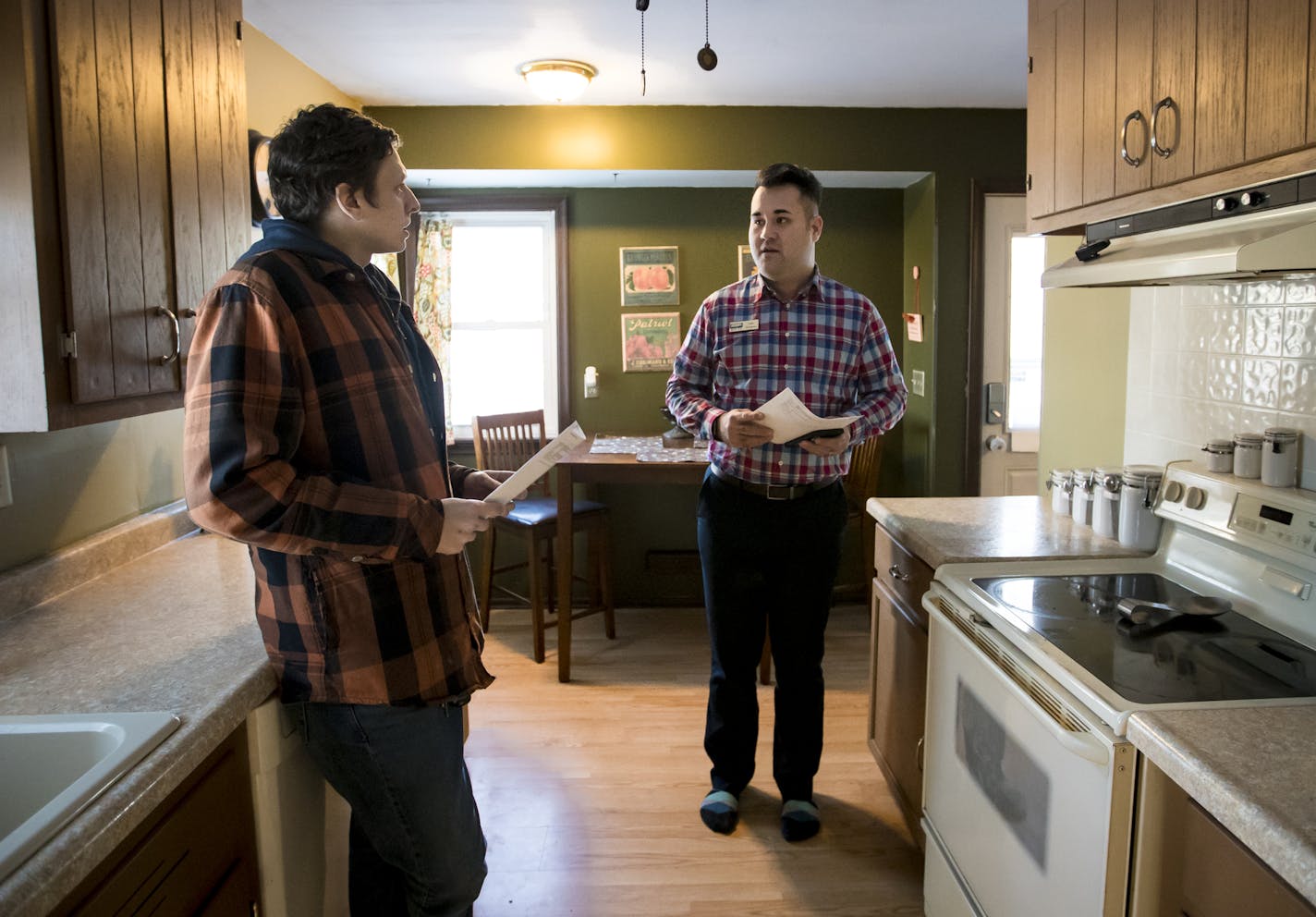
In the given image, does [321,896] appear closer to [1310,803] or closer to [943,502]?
[1310,803]

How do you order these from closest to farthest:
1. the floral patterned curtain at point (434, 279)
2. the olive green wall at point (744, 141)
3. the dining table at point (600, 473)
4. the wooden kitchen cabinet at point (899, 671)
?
the wooden kitchen cabinet at point (899, 671), the dining table at point (600, 473), the olive green wall at point (744, 141), the floral patterned curtain at point (434, 279)

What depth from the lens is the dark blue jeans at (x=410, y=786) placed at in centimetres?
132

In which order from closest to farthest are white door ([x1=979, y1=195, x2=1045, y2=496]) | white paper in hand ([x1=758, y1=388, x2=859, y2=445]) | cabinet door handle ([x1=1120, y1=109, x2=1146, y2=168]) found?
cabinet door handle ([x1=1120, y1=109, x2=1146, y2=168]) → white paper in hand ([x1=758, y1=388, x2=859, y2=445]) → white door ([x1=979, y1=195, x2=1045, y2=496])

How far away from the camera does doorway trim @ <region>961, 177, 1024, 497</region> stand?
12.9ft

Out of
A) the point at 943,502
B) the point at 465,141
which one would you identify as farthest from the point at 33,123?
the point at 465,141

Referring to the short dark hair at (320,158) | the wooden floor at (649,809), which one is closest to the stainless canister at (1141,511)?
the wooden floor at (649,809)

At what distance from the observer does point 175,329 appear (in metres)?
1.58

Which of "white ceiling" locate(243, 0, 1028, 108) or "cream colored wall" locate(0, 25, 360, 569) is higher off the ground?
"white ceiling" locate(243, 0, 1028, 108)

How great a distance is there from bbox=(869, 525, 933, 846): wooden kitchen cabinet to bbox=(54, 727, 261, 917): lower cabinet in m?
1.38

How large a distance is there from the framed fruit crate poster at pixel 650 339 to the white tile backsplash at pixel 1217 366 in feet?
7.66

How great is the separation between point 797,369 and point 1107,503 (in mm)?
737

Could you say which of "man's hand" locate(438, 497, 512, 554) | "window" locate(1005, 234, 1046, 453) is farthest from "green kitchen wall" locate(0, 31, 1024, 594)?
"man's hand" locate(438, 497, 512, 554)

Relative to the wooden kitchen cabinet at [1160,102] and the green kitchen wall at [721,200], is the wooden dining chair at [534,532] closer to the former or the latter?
the green kitchen wall at [721,200]

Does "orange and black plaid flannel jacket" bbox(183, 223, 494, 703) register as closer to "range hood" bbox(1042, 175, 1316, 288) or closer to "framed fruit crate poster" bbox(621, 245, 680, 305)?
"range hood" bbox(1042, 175, 1316, 288)
